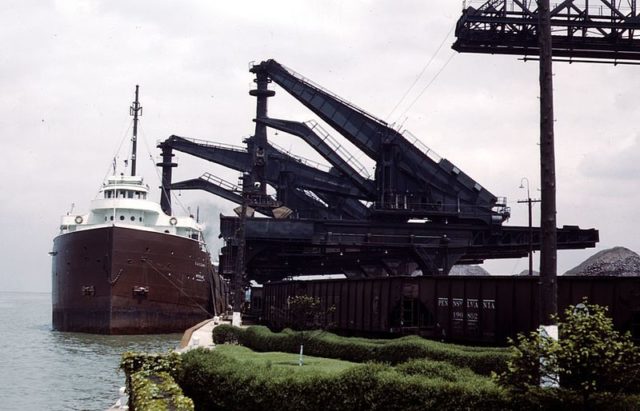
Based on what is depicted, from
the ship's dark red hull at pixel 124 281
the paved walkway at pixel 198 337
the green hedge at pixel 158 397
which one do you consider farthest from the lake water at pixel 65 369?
the green hedge at pixel 158 397

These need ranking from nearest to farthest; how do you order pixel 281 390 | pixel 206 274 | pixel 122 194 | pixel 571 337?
pixel 571 337, pixel 281 390, pixel 122 194, pixel 206 274

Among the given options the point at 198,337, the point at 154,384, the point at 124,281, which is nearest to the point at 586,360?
the point at 154,384

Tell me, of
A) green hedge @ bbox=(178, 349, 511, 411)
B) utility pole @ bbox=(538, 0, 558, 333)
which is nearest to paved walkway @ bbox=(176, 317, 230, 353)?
green hedge @ bbox=(178, 349, 511, 411)

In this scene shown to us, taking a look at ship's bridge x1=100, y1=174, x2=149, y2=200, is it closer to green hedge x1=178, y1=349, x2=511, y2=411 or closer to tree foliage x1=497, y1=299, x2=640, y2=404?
green hedge x1=178, y1=349, x2=511, y2=411

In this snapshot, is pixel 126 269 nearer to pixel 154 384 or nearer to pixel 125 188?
pixel 125 188

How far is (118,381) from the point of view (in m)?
33.5

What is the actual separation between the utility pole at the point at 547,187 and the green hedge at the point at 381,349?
215 inches

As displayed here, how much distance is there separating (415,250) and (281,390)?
43.7 metres

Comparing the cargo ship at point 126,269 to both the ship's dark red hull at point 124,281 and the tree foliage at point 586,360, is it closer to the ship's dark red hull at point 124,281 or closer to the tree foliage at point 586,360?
the ship's dark red hull at point 124,281

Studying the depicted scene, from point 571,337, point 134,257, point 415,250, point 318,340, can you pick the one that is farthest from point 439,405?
point 134,257

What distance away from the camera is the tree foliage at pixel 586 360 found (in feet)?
36.9

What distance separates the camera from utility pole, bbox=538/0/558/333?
566 inches

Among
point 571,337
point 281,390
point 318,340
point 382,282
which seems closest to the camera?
point 571,337

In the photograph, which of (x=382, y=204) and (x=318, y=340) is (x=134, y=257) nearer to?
(x=382, y=204)
